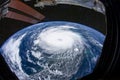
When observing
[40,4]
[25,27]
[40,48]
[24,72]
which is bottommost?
[24,72]

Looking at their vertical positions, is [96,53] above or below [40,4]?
below

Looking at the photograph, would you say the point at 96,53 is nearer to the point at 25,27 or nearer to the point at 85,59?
the point at 85,59

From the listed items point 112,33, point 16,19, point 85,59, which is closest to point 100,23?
point 112,33

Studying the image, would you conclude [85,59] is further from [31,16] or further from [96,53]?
[31,16]

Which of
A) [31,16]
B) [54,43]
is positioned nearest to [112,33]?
[54,43]

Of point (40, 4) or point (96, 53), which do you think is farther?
point (96, 53)

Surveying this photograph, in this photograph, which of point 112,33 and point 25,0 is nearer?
point 25,0
